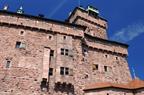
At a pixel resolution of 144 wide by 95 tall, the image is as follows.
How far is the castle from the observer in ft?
90.3

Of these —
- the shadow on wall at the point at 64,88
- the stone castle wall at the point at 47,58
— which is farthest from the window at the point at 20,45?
the shadow on wall at the point at 64,88

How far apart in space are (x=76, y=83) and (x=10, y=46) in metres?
9.84

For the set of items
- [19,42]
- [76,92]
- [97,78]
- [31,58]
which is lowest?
[76,92]

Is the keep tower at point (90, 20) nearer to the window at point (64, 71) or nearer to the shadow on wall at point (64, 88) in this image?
the window at point (64, 71)

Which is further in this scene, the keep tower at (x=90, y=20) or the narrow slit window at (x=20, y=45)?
the keep tower at (x=90, y=20)

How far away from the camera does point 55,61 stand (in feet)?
97.0

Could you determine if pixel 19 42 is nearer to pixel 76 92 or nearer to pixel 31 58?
pixel 31 58

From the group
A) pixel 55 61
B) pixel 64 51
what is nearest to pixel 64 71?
pixel 55 61

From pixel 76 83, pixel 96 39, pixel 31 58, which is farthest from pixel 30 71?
pixel 96 39

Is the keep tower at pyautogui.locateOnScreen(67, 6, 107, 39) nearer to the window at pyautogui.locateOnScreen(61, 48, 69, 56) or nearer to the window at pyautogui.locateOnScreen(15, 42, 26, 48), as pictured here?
the window at pyautogui.locateOnScreen(61, 48, 69, 56)

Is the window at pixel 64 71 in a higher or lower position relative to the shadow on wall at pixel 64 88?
higher

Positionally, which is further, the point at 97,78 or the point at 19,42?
the point at 97,78

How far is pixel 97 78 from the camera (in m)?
32.5

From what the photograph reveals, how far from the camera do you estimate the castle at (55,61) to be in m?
27.5
